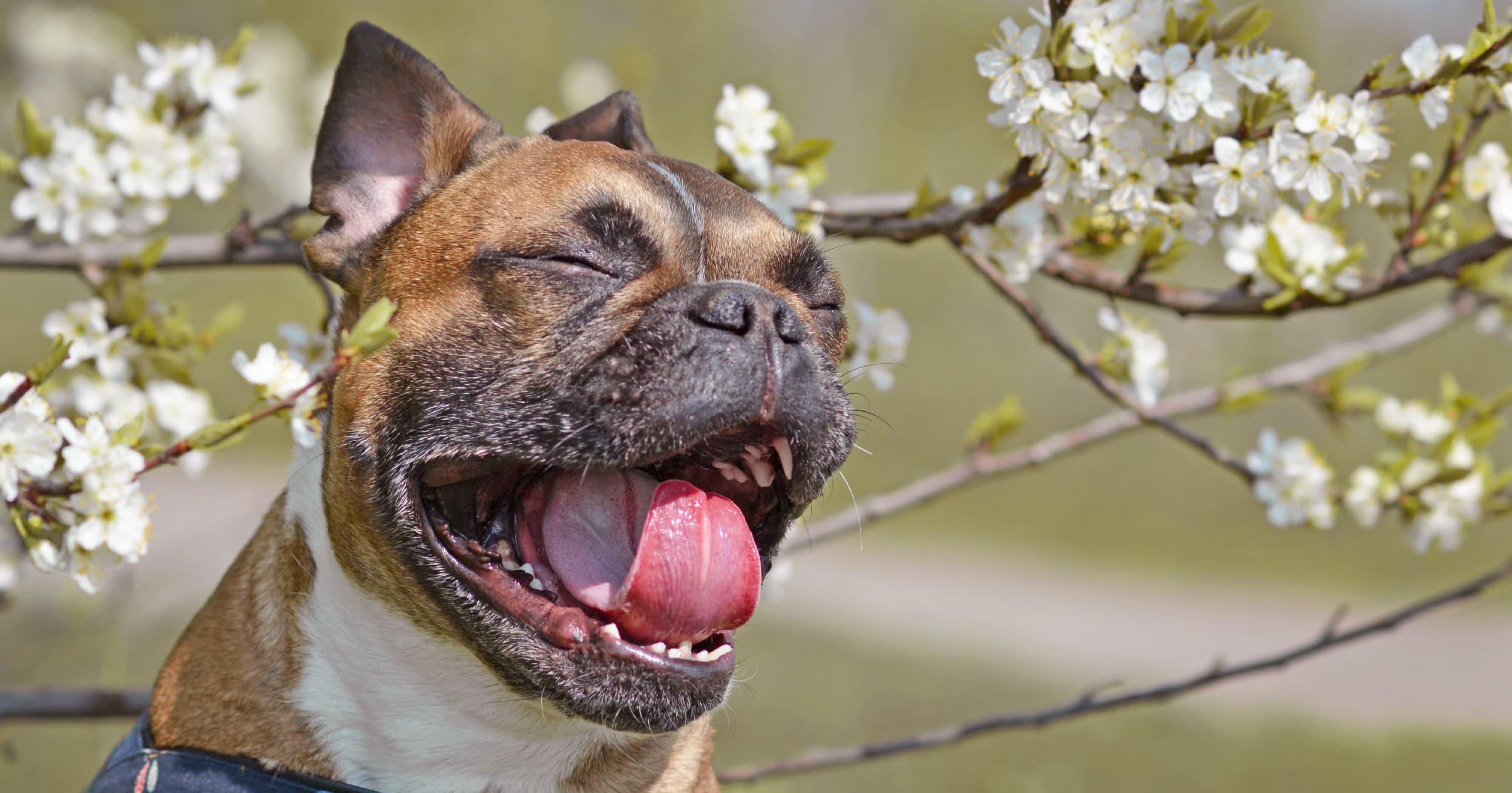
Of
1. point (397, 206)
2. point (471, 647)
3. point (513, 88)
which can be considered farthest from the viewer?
point (513, 88)

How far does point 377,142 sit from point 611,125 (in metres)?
0.69

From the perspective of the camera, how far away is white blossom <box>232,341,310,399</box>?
236 cm

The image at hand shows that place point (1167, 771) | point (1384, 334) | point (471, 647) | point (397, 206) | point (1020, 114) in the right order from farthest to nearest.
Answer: point (1167, 771)
point (1384, 334)
point (397, 206)
point (1020, 114)
point (471, 647)

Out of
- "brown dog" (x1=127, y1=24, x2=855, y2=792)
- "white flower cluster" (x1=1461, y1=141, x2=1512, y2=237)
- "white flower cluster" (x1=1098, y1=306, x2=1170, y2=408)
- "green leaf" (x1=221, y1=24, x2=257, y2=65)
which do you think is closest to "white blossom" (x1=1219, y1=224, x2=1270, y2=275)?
"white flower cluster" (x1=1098, y1=306, x2=1170, y2=408)

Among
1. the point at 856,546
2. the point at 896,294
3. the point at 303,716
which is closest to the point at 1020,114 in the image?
the point at 303,716

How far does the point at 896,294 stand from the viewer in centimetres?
1859

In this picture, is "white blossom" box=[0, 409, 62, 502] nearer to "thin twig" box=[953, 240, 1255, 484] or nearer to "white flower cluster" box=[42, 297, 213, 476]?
"white flower cluster" box=[42, 297, 213, 476]

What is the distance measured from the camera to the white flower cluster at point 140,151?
9.80 feet

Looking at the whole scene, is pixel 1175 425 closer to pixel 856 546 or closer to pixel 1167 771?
pixel 1167 771

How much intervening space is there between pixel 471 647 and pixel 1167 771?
6.74 m

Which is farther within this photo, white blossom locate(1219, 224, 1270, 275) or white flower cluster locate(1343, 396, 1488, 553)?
white flower cluster locate(1343, 396, 1488, 553)

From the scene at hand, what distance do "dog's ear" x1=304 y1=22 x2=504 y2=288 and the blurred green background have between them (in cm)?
98

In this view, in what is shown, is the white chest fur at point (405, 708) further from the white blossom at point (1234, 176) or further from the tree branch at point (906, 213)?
the white blossom at point (1234, 176)

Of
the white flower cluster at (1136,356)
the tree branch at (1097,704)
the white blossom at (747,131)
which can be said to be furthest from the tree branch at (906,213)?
the tree branch at (1097,704)
